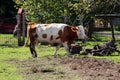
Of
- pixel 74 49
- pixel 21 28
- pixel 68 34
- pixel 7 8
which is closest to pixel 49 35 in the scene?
pixel 68 34

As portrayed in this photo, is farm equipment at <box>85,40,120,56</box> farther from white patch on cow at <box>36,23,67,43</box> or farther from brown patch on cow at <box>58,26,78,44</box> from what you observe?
white patch on cow at <box>36,23,67,43</box>

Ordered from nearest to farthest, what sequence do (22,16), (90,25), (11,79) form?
1. (11,79)
2. (22,16)
3. (90,25)

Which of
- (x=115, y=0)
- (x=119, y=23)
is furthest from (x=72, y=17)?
(x=115, y=0)

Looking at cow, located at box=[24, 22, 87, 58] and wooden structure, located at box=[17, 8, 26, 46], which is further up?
cow, located at box=[24, 22, 87, 58]

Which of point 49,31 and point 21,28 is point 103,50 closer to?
point 49,31

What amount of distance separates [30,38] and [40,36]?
0.52 meters

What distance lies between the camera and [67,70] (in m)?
13.0

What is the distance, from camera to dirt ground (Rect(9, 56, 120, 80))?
11.6 meters

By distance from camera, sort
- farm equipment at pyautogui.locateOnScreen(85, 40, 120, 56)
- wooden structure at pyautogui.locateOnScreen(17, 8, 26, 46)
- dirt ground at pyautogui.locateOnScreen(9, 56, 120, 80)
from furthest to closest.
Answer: wooden structure at pyautogui.locateOnScreen(17, 8, 26, 46), farm equipment at pyautogui.locateOnScreen(85, 40, 120, 56), dirt ground at pyautogui.locateOnScreen(9, 56, 120, 80)

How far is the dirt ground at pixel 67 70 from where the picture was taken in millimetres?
11566

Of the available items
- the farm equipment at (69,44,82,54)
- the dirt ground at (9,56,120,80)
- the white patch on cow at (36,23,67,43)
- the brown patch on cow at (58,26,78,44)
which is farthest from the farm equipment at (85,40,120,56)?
the dirt ground at (9,56,120,80)

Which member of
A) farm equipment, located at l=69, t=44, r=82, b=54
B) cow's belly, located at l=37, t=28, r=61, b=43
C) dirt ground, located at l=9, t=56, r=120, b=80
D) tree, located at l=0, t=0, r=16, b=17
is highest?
cow's belly, located at l=37, t=28, r=61, b=43

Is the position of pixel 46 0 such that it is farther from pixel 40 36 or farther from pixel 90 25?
pixel 40 36

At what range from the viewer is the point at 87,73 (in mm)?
12195
